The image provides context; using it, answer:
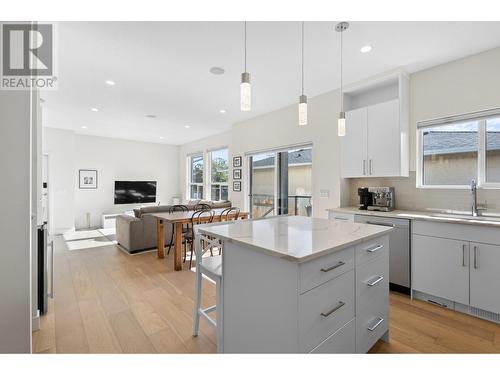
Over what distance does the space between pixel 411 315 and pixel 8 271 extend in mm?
3032

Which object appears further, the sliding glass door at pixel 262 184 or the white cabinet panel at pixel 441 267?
the sliding glass door at pixel 262 184

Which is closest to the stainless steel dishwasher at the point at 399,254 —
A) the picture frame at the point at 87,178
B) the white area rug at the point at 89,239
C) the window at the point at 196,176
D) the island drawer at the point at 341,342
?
the island drawer at the point at 341,342

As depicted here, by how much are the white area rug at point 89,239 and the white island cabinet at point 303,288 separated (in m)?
4.15

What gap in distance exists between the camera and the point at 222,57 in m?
2.71

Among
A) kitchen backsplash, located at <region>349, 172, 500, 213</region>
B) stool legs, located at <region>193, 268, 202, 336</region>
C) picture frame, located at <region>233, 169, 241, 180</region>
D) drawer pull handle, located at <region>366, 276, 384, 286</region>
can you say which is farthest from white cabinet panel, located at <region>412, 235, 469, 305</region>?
picture frame, located at <region>233, 169, 241, 180</region>

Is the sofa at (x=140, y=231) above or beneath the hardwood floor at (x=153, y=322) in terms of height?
above

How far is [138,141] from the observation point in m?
7.86

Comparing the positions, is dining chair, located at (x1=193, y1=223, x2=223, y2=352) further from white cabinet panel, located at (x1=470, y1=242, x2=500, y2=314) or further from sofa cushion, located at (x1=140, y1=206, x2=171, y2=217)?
sofa cushion, located at (x1=140, y1=206, x2=171, y2=217)

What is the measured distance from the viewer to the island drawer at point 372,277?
156 centimetres

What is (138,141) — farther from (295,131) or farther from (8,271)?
(8,271)

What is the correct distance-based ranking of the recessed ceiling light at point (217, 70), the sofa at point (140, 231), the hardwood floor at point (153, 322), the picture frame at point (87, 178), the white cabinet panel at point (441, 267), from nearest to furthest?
the hardwood floor at point (153, 322), the white cabinet panel at point (441, 267), the recessed ceiling light at point (217, 70), the sofa at point (140, 231), the picture frame at point (87, 178)

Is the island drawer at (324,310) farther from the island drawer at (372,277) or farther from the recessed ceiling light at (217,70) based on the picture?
the recessed ceiling light at (217,70)
